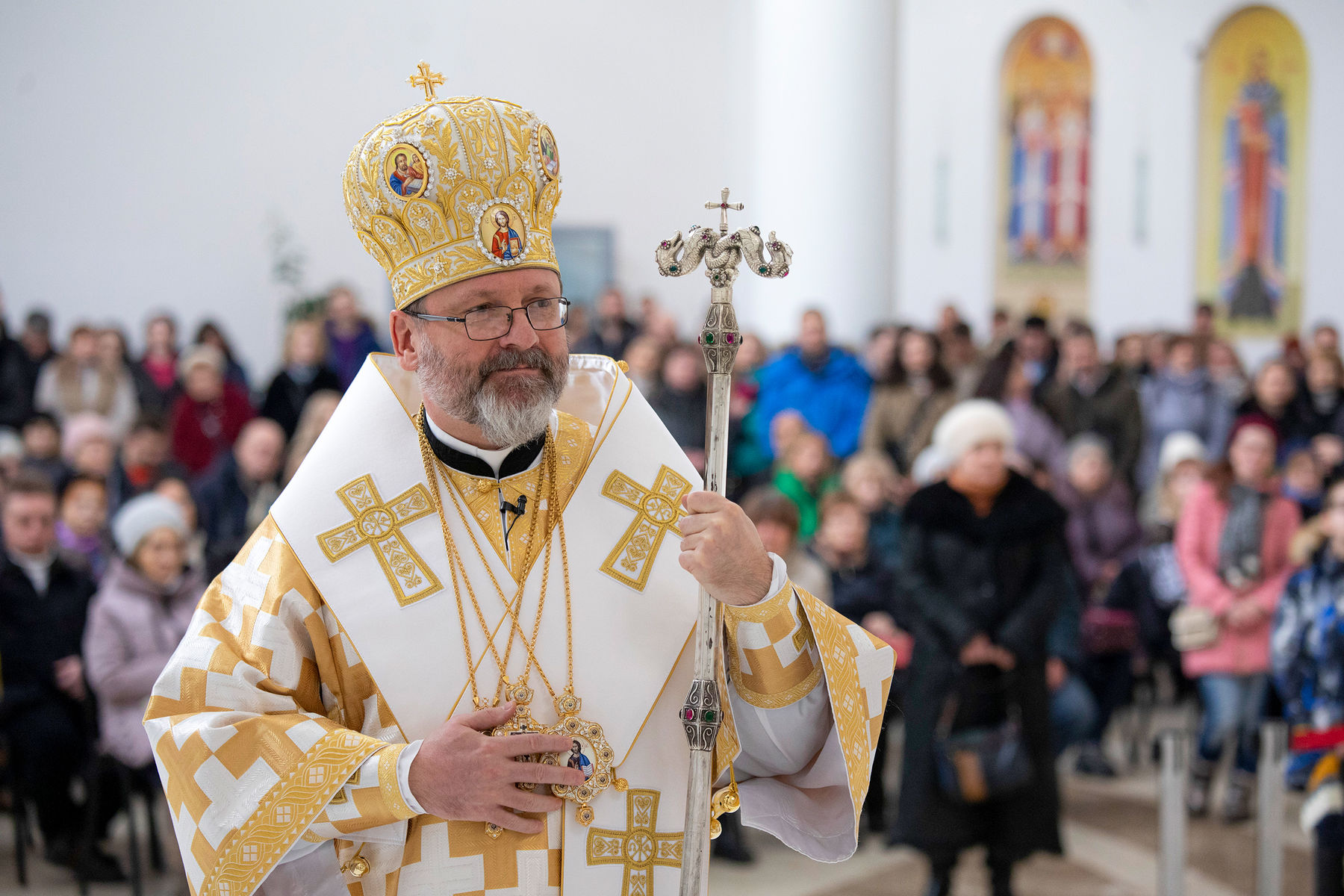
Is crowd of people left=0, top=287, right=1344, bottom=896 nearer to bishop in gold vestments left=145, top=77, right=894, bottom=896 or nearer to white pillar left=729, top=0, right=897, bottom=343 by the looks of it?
bishop in gold vestments left=145, top=77, right=894, bottom=896

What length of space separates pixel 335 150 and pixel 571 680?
1188 centimetres

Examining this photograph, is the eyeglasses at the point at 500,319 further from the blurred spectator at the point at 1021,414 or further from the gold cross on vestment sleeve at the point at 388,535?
the blurred spectator at the point at 1021,414

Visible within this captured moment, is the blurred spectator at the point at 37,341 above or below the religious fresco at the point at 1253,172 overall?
below

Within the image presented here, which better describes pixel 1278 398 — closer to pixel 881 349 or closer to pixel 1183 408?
pixel 1183 408

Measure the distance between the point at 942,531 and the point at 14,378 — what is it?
22.5 feet

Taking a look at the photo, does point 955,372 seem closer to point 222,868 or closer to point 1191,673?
point 1191,673

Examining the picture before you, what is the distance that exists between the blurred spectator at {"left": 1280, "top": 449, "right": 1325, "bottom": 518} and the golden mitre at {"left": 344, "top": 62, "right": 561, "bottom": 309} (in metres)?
5.47

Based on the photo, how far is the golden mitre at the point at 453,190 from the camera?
6.64 feet

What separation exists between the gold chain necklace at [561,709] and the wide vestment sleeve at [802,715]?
20 cm

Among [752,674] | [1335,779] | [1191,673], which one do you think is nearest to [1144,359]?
[1191,673]

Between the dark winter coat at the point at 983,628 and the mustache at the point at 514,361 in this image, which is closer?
the mustache at the point at 514,361

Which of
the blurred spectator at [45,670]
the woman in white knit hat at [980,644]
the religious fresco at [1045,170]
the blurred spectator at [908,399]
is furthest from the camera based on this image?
the religious fresco at [1045,170]

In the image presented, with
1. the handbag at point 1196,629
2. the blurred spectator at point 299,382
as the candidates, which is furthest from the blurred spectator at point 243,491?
the handbag at point 1196,629

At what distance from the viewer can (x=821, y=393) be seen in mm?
7781
